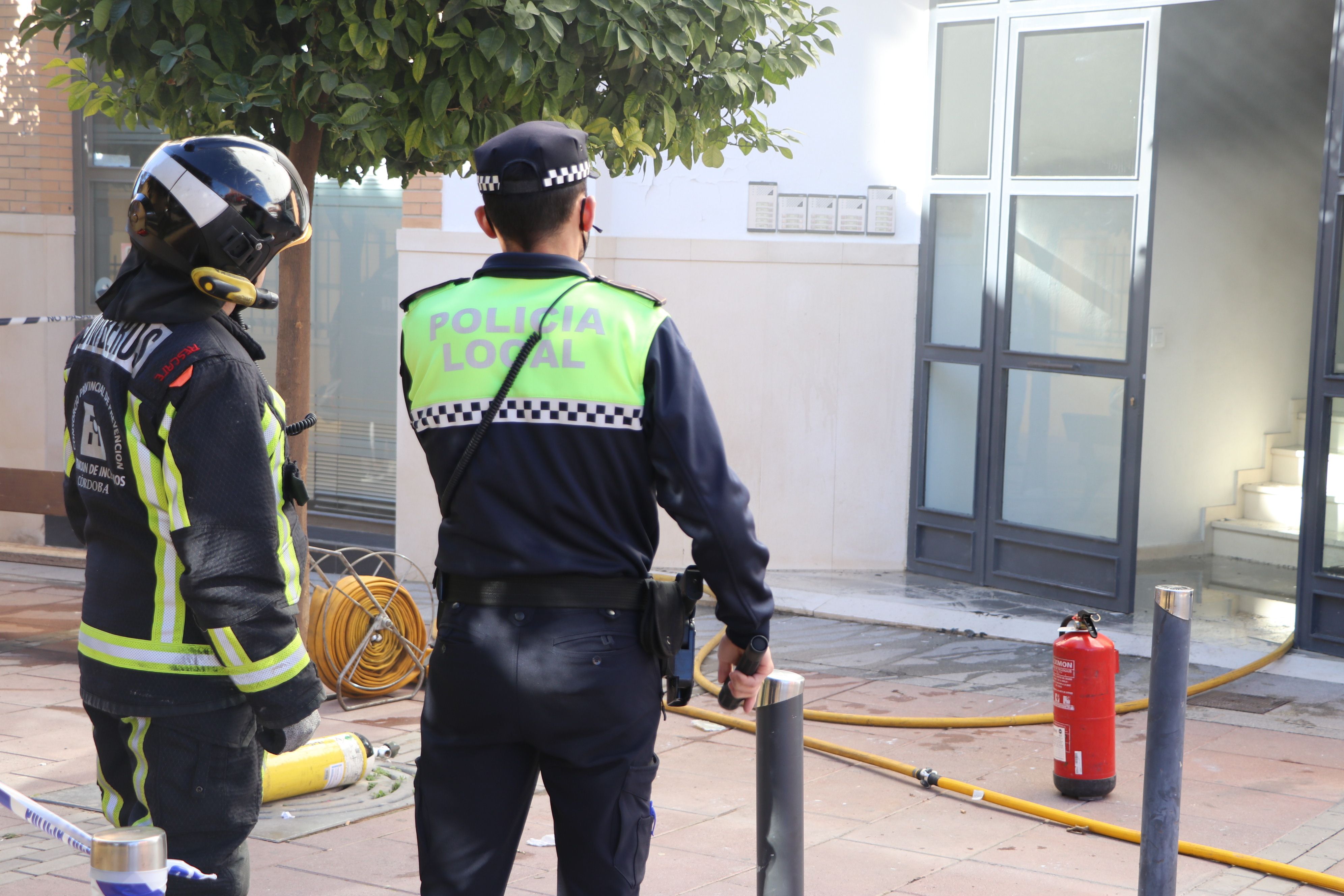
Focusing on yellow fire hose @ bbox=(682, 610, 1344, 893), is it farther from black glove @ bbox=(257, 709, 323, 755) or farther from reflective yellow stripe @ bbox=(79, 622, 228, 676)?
reflective yellow stripe @ bbox=(79, 622, 228, 676)

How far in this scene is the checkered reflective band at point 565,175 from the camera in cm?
278

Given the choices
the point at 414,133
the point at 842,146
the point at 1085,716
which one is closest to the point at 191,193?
the point at 414,133

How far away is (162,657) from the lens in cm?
261

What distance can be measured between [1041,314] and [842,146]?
177 cm

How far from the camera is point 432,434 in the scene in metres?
2.78

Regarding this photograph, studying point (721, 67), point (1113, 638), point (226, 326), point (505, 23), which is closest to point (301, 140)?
point (505, 23)

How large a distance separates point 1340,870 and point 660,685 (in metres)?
2.87

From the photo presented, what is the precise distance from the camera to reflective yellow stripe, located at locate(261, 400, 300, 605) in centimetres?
264

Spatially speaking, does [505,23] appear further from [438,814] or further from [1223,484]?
[1223,484]

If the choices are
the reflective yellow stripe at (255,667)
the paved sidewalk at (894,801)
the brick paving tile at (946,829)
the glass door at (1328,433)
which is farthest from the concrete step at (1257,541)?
the reflective yellow stripe at (255,667)

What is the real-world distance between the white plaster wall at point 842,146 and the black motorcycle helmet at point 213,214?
22.1 feet

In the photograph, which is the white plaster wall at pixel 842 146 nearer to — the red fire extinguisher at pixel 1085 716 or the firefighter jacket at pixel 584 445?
the red fire extinguisher at pixel 1085 716

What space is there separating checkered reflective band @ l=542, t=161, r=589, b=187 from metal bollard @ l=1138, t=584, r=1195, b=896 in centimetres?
190

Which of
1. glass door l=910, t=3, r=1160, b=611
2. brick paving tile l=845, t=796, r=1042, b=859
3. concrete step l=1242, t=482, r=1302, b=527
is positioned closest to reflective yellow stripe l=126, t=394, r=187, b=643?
brick paving tile l=845, t=796, r=1042, b=859
